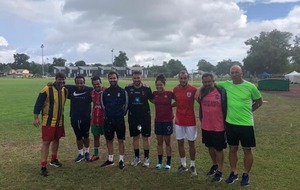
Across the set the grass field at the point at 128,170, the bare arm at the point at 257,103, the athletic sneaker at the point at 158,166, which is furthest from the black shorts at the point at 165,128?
the bare arm at the point at 257,103

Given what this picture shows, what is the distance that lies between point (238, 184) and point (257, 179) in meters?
0.49

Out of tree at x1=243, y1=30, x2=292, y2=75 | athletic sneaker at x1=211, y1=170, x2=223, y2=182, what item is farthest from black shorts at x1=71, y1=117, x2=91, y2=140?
tree at x1=243, y1=30, x2=292, y2=75

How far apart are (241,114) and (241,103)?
0.64 feet

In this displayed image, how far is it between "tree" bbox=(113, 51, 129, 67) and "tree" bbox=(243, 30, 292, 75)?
6912cm

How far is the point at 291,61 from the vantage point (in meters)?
80.6

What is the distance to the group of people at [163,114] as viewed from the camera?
5.80 m

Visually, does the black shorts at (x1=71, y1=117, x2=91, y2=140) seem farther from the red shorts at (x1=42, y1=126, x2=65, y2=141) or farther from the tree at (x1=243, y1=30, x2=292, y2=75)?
the tree at (x1=243, y1=30, x2=292, y2=75)

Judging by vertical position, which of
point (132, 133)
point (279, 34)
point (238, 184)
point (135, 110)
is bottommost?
point (238, 184)

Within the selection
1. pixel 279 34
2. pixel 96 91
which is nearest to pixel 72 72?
pixel 279 34

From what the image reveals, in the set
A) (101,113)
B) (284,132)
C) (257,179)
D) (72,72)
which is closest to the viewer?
(257,179)

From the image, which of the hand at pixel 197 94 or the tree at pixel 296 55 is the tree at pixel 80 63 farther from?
the hand at pixel 197 94

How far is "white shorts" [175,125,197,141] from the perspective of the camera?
6426mm

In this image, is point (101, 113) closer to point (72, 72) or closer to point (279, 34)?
point (279, 34)

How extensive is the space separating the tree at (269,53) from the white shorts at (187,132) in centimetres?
6976
